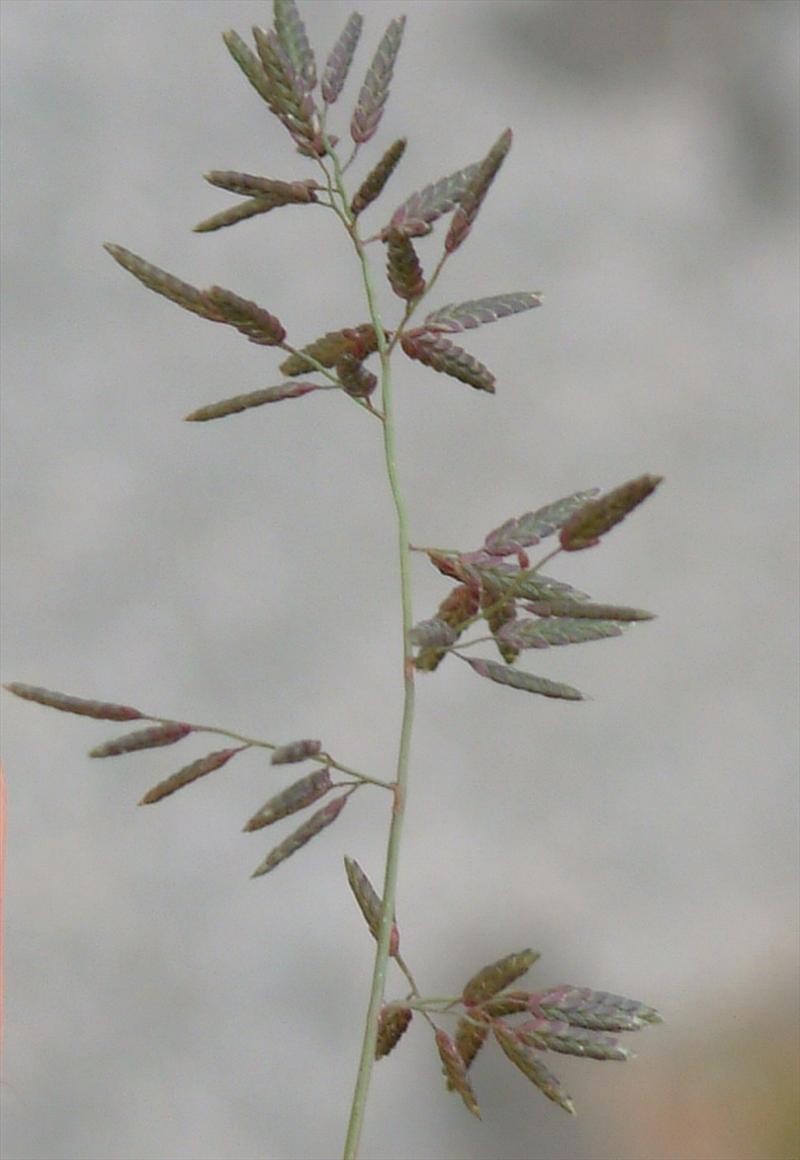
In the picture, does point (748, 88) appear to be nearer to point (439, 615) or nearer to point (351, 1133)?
point (439, 615)

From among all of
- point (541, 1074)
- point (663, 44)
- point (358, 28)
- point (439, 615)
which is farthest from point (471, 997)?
point (663, 44)

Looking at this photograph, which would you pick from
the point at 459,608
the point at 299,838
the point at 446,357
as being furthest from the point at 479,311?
the point at 299,838

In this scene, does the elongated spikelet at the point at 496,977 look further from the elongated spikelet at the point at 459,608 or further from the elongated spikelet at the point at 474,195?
the elongated spikelet at the point at 474,195

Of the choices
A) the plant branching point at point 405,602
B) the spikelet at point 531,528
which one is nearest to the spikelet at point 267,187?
the plant branching point at point 405,602

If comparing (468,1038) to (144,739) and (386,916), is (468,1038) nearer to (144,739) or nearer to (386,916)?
(386,916)

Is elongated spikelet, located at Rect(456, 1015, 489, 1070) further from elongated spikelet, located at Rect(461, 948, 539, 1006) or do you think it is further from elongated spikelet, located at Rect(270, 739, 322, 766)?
elongated spikelet, located at Rect(270, 739, 322, 766)
